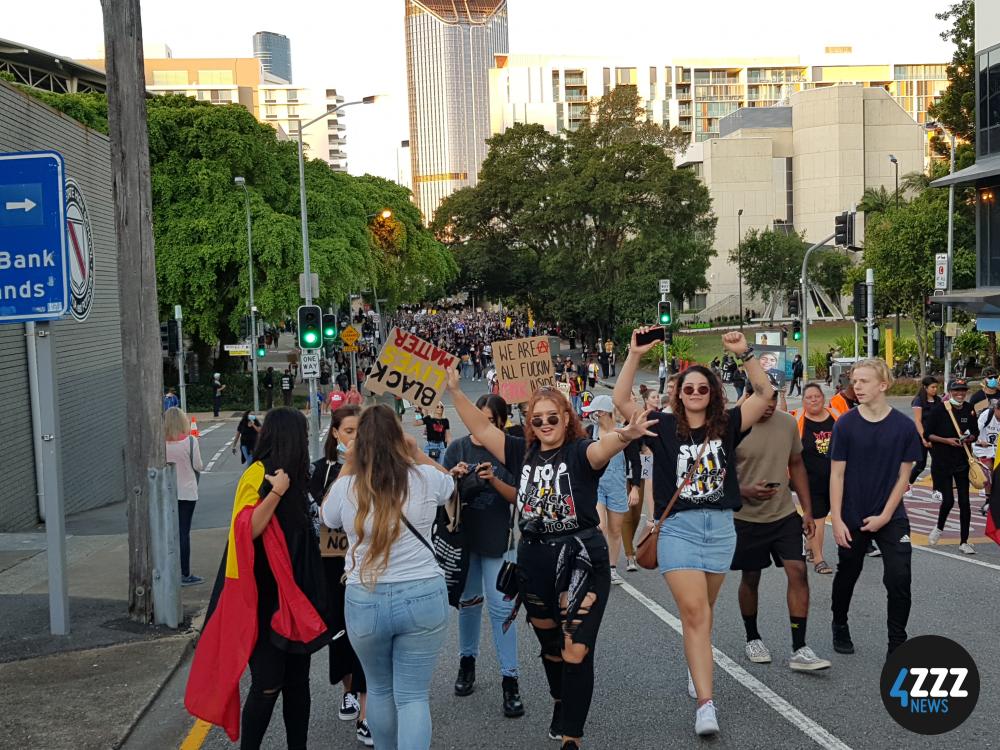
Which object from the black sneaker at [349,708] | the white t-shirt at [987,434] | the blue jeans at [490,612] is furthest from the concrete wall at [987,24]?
the black sneaker at [349,708]

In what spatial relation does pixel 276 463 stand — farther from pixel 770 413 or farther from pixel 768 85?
pixel 768 85

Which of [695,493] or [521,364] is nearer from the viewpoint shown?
[695,493]

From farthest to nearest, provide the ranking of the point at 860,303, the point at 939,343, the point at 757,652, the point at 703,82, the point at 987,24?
1. the point at 703,82
2. the point at 939,343
3. the point at 987,24
4. the point at 860,303
5. the point at 757,652

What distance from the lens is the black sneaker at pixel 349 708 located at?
6141 mm

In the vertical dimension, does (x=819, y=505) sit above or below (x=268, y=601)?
below

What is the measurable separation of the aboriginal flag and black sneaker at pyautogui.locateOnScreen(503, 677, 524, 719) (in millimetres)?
1452

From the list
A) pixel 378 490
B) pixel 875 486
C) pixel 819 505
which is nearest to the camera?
pixel 378 490

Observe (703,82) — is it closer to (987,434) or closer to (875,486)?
(987,434)

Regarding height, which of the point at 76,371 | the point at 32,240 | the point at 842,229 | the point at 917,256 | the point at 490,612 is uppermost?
the point at 842,229

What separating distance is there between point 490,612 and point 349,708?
3.06ft

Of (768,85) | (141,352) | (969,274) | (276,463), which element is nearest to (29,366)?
(141,352)

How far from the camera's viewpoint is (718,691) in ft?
20.5

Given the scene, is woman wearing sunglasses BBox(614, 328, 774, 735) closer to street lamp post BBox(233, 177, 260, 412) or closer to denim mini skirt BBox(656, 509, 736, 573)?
denim mini skirt BBox(656, 509, 736, 573)

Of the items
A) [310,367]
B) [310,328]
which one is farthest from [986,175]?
[310,328]
